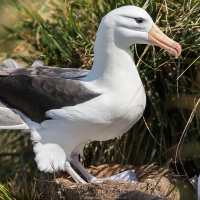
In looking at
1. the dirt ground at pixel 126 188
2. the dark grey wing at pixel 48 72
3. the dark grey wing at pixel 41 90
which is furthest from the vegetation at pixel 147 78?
the dark grey wing at pixel 41 90

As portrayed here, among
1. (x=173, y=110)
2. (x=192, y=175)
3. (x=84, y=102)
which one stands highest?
(x=84, y=102)

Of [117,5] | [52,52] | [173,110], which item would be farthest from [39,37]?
[173,110]

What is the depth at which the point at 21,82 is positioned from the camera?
20.4ft

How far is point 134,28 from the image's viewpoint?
19.7 ft

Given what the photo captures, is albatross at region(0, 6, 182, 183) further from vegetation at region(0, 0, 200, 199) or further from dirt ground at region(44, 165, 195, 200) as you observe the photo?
vegetation at region(0, 0, 200, 199)

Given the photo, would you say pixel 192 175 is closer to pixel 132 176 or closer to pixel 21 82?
pixel 132 176

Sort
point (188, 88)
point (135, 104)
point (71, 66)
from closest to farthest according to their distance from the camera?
point (135, 104), point (188, 88), point (71, 66)

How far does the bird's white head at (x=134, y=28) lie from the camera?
598cm

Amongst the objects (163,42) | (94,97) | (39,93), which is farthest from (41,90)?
(163,42)

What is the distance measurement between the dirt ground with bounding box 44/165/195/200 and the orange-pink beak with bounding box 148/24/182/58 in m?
0.87

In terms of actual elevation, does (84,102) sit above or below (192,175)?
above

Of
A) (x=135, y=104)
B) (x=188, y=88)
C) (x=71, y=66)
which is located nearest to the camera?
(x=135, y=104)

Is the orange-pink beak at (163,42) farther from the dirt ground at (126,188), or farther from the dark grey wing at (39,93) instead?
the dirt ground at (126,188)

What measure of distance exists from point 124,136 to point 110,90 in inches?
32.6
